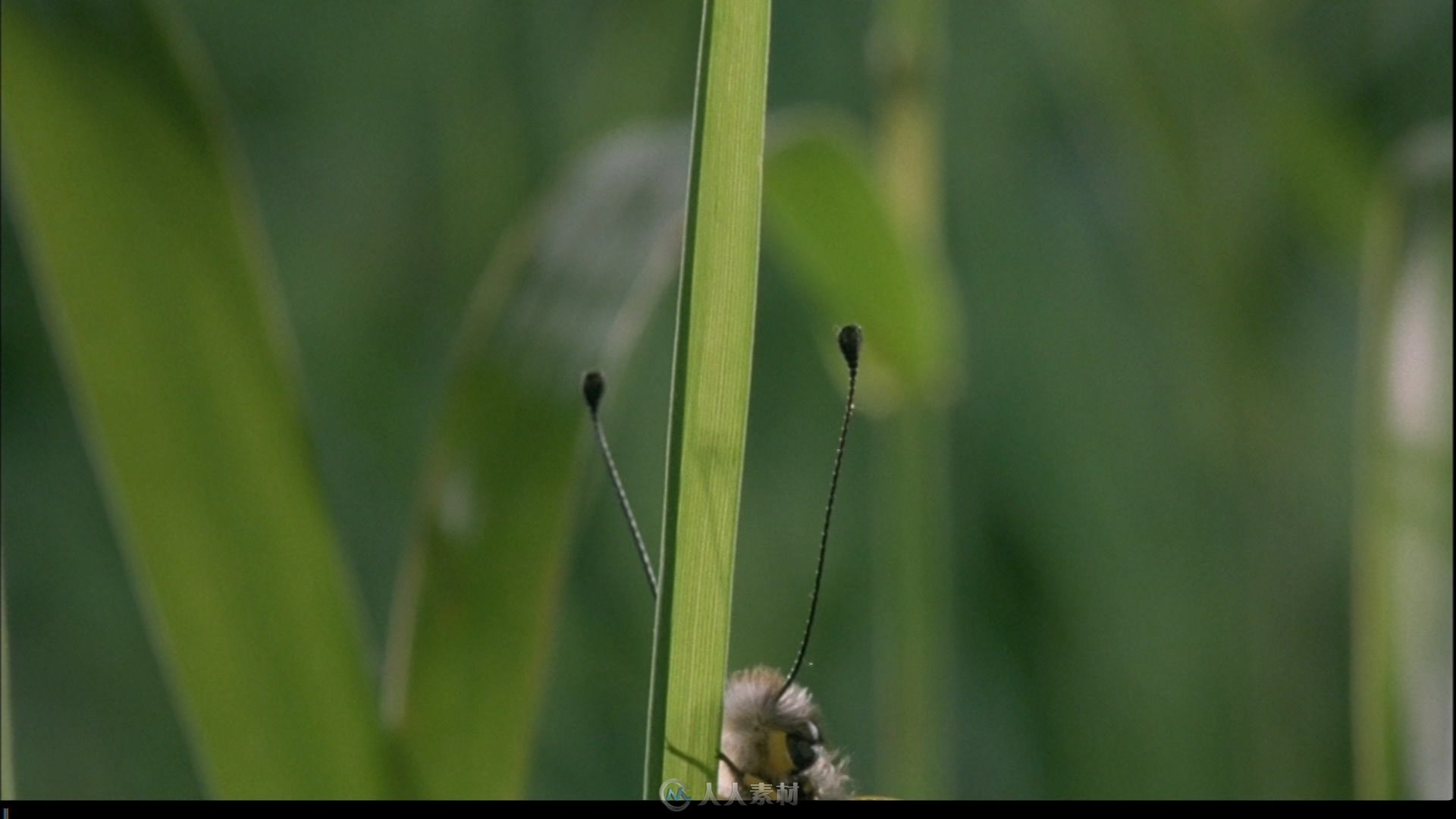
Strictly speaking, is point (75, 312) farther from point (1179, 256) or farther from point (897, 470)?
point (1179, 256)

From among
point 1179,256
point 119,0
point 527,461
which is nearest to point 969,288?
point 1179,256

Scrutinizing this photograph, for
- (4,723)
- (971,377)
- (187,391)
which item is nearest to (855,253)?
(187,391)

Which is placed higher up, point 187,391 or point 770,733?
point 187,391

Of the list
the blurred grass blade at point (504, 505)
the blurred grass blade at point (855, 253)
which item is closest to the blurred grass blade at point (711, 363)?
the blurred grass blade at point (504, 505)

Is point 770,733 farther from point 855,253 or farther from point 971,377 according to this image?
point 971,377

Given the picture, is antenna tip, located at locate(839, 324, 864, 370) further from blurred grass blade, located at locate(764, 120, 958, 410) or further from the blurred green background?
the blurred green background

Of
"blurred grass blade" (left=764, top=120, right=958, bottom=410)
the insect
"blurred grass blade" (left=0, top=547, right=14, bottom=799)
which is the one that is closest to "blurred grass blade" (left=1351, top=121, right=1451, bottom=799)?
"blurred grass blade" (left=764, top=120, right=958, bottom=410)
